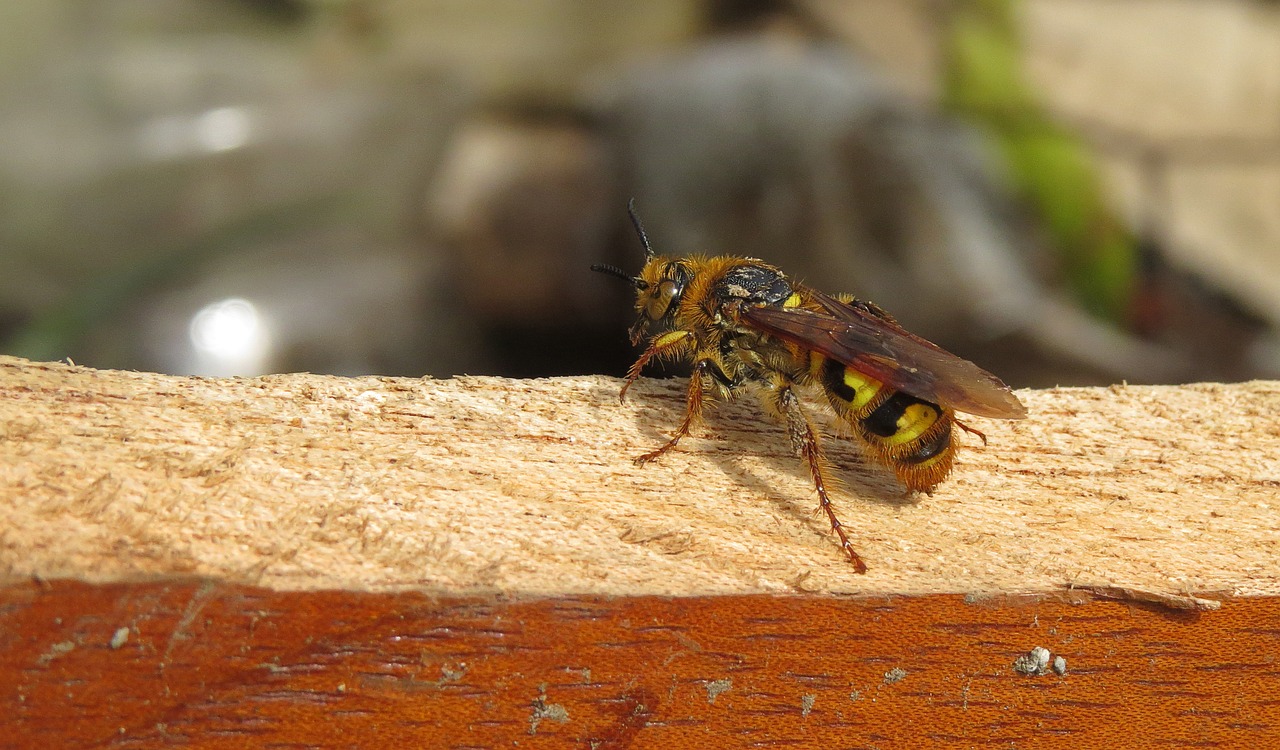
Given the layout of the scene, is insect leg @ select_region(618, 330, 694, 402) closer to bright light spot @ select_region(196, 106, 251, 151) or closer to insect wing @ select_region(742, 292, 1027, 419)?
insect wing @ select_region(742, 292, 1027, 419)

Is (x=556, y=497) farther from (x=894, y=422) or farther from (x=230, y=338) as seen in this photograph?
(x=230, y=338)

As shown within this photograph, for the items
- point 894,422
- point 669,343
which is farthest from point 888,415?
point 669,343

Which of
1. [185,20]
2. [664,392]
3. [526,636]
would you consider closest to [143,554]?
[526,636]

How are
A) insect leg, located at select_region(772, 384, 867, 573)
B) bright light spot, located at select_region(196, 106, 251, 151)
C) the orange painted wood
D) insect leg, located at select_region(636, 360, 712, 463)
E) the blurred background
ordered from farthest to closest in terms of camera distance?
1. bright light spot, located at select_region(196, 106, 251, 151)
2. the blurred background
3. insect leg, located at select_region(636, 360, 712, 463)
4. insect leg, located at select_region(772, 384, 867, 573)
5. the orange painted wood

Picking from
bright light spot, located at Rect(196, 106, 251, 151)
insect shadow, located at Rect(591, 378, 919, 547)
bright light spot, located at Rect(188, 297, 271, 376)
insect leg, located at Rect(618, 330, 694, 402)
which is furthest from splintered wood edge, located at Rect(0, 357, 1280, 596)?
bright light spot, located at Rect(196, 106, 251, 151)

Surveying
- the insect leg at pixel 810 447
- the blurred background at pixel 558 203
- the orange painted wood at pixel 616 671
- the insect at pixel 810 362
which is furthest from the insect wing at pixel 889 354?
the blurred background at pixel 558 203

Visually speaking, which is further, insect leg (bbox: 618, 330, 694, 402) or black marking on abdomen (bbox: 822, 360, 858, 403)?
insect leg (bbox: 618, 330, 694, 402)

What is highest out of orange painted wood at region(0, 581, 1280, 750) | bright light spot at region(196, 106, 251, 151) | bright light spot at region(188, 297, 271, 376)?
bright light spot at region(196, 106, 251, 151)
